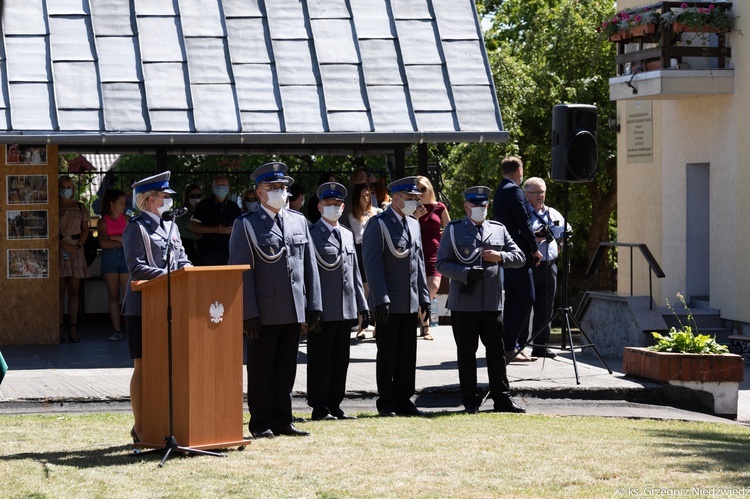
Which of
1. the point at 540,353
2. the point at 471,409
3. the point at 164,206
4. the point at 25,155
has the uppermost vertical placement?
the point at 25,155

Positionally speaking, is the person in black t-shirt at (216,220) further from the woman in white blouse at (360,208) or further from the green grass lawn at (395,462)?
the green grass lawn at (395,462)

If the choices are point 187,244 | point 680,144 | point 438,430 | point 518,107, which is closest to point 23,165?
point 187,244

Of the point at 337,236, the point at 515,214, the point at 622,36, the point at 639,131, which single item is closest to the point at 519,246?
the point at 515,214

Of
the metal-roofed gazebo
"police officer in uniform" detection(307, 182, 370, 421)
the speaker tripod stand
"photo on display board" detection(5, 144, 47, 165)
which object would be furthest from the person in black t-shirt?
"police officer in uniform" detection(307, 182, 370, 421)

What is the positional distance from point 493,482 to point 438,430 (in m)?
2.16

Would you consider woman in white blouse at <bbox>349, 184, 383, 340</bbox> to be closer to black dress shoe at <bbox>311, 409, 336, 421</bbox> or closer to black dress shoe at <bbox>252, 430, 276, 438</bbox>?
black dress shoe at <bbox>311, 409, 336, 421</bbox>

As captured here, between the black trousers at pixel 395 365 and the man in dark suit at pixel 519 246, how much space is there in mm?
2546

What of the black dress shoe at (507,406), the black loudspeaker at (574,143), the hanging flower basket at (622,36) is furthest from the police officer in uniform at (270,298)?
the hanging flower basket at (622,36)

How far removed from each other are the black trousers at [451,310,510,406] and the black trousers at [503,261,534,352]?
2301 millimetres

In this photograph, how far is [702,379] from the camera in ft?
41.2

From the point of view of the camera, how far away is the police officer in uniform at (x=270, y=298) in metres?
9.54

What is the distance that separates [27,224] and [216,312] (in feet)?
22.8

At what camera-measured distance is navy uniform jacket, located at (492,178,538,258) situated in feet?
44.2

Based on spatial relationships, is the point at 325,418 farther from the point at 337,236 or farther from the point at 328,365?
the point at 337,236
